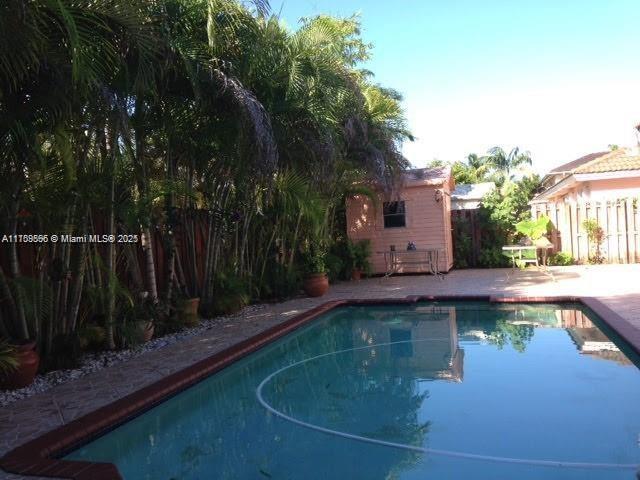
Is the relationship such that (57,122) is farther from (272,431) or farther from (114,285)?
(272,431)

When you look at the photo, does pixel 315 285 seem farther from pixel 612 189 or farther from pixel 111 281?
pixel 612 189

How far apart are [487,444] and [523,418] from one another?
0.68 metres

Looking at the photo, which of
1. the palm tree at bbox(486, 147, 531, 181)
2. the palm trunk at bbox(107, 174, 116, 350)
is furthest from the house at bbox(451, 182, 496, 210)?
the palm tree at bbox(486, 147, 531, 181)

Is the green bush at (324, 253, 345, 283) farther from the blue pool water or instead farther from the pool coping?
the blue pool water

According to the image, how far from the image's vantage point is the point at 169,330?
786 cm

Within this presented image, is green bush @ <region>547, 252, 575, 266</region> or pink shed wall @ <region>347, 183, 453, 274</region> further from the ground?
pink shed wall @ <region>347, 183, 453, 274</region>

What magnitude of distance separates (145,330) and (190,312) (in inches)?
47.9

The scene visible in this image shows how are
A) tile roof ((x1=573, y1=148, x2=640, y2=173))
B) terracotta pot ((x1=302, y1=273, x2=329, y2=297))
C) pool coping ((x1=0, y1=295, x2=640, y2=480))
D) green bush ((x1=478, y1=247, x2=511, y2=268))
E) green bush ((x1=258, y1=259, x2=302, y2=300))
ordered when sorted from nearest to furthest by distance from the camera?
pool coping ((x1=0, y1=295, x2=640, y2=480)) < green bush ((x1=258, y1=259, x2=302, y2=300)) < terracotta pot ((x1=302, y1=273, x2=329, y2=297)) < tile roof ((x1=573, y1=148, x2=640, y2=173)) < green bush ((x1=478, y1=247, x2=511, y2=268))

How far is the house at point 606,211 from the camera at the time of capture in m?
14.7

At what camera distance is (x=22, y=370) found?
5.18 meters

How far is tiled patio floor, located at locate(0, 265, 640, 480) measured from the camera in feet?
14.8

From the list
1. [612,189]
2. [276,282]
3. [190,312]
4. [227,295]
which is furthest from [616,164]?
[190,312]

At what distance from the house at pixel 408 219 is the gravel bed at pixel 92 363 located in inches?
306

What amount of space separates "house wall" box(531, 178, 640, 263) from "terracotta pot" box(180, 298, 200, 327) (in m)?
11.5
